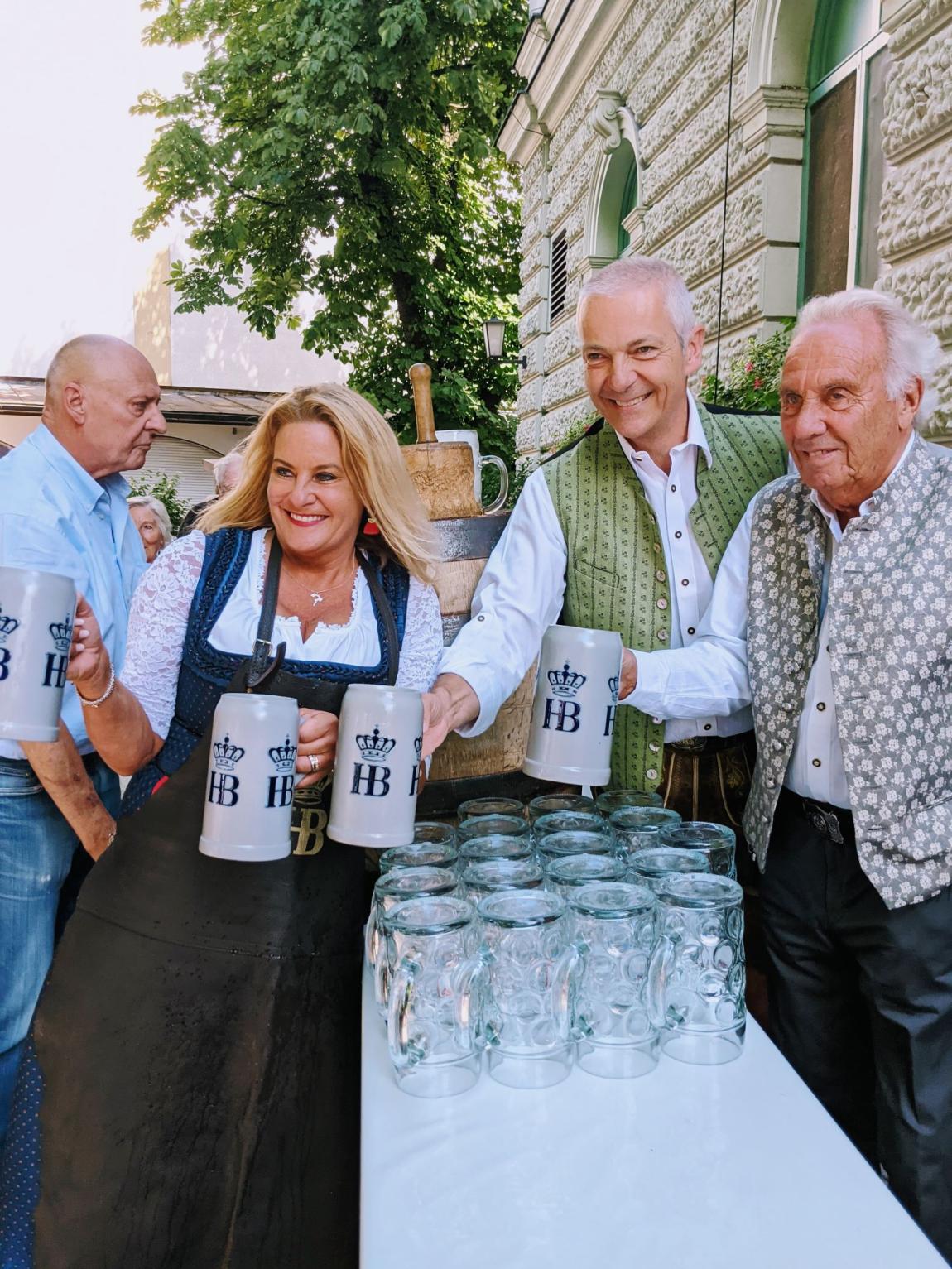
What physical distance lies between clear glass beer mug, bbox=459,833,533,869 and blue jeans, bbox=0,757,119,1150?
138cm

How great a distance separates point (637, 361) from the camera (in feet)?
6.92

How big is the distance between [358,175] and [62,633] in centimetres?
1191

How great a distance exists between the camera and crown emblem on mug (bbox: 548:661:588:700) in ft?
5.39

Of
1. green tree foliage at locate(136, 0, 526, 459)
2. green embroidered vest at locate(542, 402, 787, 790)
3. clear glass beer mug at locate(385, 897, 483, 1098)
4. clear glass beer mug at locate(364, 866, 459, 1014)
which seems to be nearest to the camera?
clear glass beer mug at locate(385, 897, 483, 1098)

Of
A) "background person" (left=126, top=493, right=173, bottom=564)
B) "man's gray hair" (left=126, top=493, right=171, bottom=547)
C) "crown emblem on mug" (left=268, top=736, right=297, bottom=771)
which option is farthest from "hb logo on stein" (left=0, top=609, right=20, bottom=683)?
"man's gray hair" (left=126, top=493, right=171, bottom=547)

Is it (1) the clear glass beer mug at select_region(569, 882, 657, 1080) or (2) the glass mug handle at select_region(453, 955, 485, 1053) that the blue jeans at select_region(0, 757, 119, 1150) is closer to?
(2) the glass mug handle at select_region(453, 955, 485, 1053)

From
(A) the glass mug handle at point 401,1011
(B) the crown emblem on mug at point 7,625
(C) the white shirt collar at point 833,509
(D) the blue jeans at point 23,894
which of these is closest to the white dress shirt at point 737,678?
(C) the white shirt collar at point 833,509

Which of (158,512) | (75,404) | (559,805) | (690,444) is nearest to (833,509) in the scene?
(690,444)

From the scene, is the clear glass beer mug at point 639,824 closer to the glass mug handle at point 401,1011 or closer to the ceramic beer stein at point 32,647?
the glass mug handle at point 401,1011

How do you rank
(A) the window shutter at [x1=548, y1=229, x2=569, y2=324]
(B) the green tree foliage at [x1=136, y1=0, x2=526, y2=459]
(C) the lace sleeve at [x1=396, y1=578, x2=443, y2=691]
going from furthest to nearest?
(A) the window shutter at [x1=548, y1=229, x2=569, y2=324]
(B) the green tree foliage at [x1=136, y1=0, x2=526, y2=459]
(C) the lace sleeve at [x1=396, y1=578, x2=443, y2=691]

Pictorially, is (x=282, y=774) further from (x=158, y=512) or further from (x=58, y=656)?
(x=158, y=512)

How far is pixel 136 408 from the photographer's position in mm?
2775

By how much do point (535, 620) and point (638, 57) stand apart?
707 cm

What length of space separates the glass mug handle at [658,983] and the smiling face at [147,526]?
3683 mm
